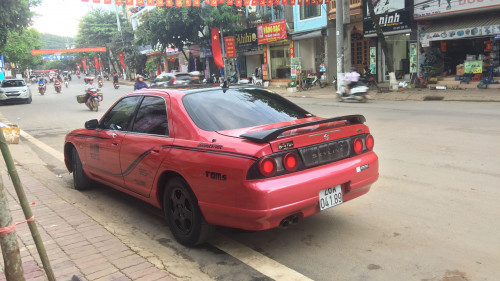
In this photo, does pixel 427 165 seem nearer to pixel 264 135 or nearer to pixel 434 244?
pixel 434 244

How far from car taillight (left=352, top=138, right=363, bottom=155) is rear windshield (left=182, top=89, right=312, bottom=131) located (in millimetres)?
739

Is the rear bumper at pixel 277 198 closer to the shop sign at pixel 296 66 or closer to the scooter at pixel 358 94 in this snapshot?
the scooter at pixel 358 94

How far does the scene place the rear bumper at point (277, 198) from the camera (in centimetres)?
312

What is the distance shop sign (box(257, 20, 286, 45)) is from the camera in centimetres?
2618

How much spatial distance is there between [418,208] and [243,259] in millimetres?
2110

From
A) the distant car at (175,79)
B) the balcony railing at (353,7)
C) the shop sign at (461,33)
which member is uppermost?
the balcony railing at (353,7)

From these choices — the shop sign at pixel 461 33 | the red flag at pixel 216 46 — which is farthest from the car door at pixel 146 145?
the red flag at pixel 216 46

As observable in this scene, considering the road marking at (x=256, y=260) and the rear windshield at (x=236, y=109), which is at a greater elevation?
the rear windshield at (x=236, y=109)

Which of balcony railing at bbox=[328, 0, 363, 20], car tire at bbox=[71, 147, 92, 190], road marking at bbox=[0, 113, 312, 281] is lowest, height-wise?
road marking at bbox=[0, 113, 312, 281]

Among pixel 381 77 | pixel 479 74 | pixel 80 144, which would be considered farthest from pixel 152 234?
pixel 381 77

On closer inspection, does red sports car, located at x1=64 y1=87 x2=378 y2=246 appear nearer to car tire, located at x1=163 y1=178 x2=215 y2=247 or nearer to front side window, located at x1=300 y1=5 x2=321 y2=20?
car tire, located at x1=163 y1=178 x2=215 y2=247

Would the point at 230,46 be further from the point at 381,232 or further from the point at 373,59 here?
the point at 381,232

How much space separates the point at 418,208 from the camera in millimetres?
4398

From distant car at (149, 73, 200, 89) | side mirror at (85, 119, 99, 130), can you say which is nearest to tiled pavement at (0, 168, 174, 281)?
side mirror at (85, 119, 99, 130)
